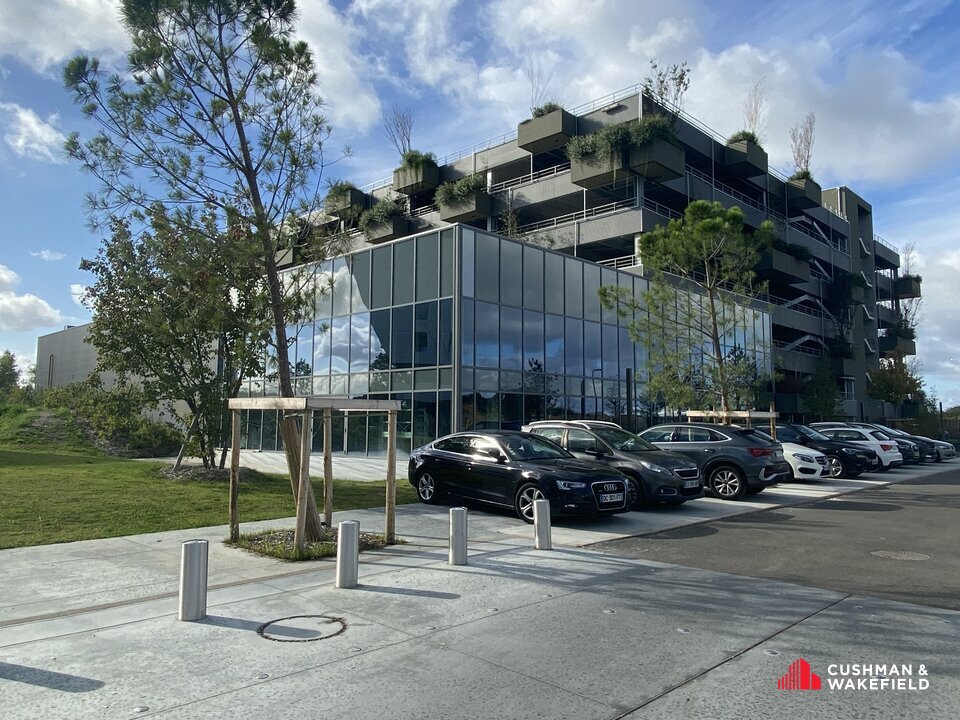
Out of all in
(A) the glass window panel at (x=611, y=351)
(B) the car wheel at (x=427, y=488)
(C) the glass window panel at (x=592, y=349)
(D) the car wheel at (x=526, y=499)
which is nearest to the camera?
(D) the car wheel at (x=526, y=499)

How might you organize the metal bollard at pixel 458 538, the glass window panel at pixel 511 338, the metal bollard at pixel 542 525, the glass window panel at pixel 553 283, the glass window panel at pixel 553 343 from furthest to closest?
the glass window panel at pixel 553 283
the glass window panel at pixel 553 343
the glass window panel at pixel 511 338
the metal bollard at pixel 542 525
the metal bollard at pixel 458 538

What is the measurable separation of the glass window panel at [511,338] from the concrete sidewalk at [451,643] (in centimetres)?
1565

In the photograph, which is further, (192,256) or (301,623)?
(192,256)

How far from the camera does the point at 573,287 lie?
26094 millimetres

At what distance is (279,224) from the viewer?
35.1ft

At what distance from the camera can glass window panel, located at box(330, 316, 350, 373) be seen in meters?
26.1

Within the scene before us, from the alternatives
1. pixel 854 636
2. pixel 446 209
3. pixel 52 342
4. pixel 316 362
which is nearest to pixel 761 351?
pixel 446 209

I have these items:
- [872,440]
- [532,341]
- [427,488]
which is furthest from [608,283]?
[427,488]

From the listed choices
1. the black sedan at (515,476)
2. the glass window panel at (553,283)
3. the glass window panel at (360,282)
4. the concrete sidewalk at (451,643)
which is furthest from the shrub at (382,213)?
the concrete sidewalk at (451,643)

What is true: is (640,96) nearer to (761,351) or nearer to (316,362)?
(761,351)

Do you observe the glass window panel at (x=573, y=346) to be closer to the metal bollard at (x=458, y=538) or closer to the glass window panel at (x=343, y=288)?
the glass window panel at (x=343, y=288)

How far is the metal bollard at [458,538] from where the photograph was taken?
7605 millimetres

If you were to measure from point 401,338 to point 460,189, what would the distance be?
59.9 ft

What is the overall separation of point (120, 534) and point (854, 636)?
907cm
